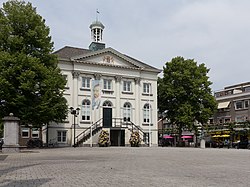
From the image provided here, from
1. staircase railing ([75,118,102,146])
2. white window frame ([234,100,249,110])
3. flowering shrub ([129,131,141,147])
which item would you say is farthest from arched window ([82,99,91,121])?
white window frame ([234,100,249,110])

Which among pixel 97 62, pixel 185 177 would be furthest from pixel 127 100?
pixel 185 177

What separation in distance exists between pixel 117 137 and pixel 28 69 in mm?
18483

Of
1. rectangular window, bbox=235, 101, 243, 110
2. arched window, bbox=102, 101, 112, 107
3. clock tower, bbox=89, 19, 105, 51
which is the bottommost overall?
arched window, bbox=102, 101, 112, 107

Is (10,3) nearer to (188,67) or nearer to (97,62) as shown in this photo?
(97,62)

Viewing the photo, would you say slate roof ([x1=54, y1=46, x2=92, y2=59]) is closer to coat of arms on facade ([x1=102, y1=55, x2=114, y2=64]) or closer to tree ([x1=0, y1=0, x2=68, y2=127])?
coat of arms on facade ([x1=102, y1=55, x2=114, y2=64])

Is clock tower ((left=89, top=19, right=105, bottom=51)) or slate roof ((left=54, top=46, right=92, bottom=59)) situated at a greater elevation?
clock tower ((left=89, top=19, right=105, bottom=51))

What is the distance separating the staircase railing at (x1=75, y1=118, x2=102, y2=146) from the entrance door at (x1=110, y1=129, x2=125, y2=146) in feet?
7.01

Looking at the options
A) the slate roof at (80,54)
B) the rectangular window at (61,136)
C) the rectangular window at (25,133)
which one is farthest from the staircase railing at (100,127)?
the slate roof at (80,54)

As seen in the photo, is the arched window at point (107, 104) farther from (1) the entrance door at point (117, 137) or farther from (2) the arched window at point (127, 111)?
(1) the entrance door at point (117, 137)

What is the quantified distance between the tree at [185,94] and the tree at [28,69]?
23538mm

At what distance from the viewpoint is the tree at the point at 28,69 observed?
32250 mm

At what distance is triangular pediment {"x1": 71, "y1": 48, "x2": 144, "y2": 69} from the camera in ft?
159

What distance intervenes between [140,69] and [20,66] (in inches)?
889

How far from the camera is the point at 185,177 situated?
10.9 m
